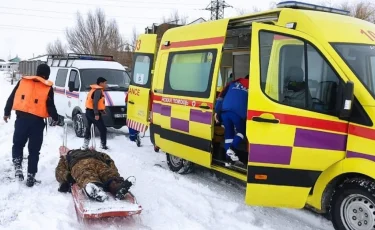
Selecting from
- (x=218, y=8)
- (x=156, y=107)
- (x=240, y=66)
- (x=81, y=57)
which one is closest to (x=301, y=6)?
(x=156, y=107)

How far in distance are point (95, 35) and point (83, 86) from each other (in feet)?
110

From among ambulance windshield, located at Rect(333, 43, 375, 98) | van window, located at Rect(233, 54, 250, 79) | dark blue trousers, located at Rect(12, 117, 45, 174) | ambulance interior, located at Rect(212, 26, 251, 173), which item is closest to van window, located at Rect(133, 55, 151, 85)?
ambulance interior, located at Rect(212, 26, 251, 173)

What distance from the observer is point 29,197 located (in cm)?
520

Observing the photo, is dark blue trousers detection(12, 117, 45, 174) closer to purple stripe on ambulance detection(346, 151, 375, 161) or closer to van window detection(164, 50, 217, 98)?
van window detection(164, 50, 217, 98)

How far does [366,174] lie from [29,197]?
4.14m

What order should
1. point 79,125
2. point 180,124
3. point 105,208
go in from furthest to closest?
point 79,125
point 180,124
point 105,208

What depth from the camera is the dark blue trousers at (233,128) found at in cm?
525

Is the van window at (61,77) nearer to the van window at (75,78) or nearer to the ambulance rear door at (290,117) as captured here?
the van window at (75,78)

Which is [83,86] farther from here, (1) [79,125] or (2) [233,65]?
(2) [233,65]

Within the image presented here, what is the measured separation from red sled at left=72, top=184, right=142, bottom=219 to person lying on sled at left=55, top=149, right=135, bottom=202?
2.8 inches

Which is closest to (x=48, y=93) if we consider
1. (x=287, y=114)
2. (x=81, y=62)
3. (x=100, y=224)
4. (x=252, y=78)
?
(x=100, y=224)

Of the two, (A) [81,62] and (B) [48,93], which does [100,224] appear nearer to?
(B) [48,93]

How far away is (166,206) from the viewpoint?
16.6 ft

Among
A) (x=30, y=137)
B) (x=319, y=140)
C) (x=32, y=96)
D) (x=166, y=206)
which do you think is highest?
(x=32, y=96)
